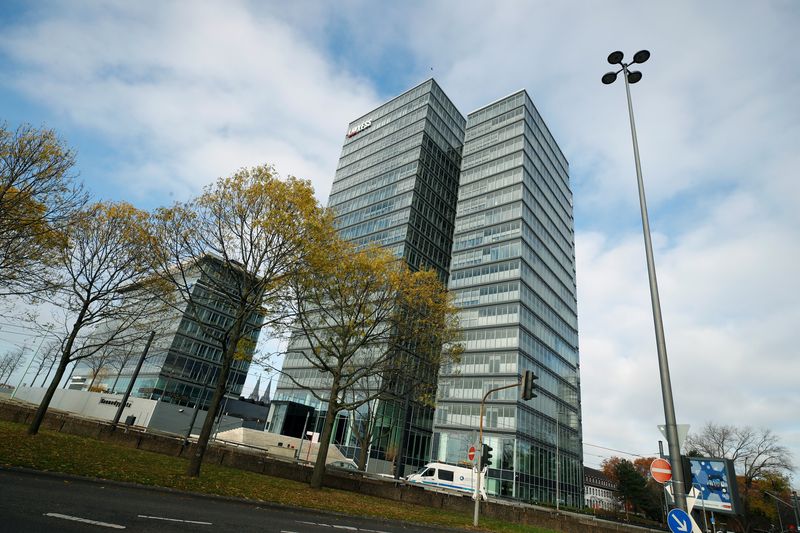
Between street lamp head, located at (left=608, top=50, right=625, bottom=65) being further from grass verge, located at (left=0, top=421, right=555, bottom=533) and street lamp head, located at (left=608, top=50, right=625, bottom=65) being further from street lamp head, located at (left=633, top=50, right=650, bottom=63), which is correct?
grass verge, located at (left=0, top=421, right=555, bottom=533)

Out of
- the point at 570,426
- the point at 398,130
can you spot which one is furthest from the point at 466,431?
the point at 398,130

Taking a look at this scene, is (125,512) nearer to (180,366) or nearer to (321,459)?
(321,459)

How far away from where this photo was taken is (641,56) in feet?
37.0

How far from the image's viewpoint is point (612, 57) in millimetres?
11984

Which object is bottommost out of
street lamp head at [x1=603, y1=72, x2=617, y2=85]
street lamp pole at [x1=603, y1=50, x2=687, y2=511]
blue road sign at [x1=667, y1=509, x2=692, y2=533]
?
blue road sign at [x1=667, y1=509, x2=692, y2=533]

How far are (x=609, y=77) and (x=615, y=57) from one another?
559mm

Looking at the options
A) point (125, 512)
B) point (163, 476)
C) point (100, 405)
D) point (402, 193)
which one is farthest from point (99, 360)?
point (125, 512)

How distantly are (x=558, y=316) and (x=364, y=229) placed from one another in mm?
35349

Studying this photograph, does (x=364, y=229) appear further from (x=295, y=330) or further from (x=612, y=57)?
(x=612, y=57)

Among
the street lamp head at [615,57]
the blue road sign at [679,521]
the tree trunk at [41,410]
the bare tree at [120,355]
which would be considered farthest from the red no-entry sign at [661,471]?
the bare tree at [120,355]

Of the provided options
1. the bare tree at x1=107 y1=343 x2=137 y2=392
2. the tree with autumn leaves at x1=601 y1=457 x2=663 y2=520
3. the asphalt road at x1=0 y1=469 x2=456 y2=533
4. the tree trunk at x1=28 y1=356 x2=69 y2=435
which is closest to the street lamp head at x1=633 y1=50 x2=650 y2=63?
the asphalt road at x1=0 y1=469 x2=456 y2=533

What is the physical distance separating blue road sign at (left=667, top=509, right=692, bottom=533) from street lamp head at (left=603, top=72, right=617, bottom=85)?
11007mm

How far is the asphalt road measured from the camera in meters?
7.00

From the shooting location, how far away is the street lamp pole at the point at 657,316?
307 inches
